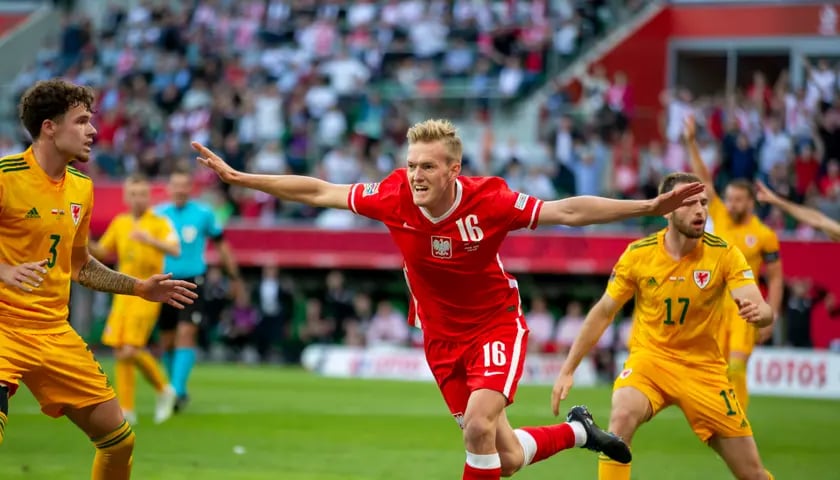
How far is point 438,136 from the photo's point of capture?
26.5 ft

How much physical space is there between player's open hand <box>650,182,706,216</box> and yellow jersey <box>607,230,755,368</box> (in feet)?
5.67

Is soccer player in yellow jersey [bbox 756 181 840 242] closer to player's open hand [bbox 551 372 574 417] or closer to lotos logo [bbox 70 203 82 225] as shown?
player's open hand [bbox 551 372 574 417]

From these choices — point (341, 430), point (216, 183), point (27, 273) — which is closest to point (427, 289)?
point (27, 273)

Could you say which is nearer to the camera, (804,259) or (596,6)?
(804,259)

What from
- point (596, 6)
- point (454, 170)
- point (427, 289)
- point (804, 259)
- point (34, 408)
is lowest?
point (34, 408)

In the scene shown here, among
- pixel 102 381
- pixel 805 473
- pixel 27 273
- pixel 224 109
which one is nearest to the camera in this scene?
pixel 27 273

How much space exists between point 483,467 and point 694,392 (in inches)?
71.9

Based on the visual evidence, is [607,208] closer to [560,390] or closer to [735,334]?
[560,390]

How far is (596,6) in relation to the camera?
96.4ft

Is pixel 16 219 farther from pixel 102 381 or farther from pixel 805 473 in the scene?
pixel 805 473

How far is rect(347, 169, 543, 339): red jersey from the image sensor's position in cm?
816

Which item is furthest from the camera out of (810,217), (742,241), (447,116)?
(447,116)

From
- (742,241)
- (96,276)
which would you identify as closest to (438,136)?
(96,276)

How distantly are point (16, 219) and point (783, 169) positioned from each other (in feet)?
56.1
